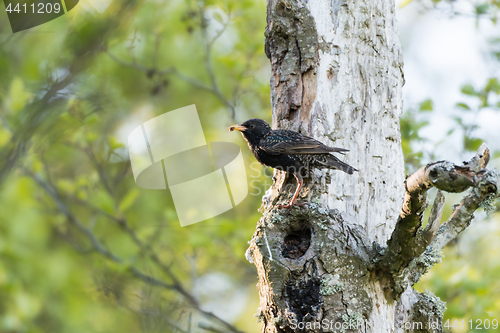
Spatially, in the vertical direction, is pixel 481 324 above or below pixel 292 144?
below

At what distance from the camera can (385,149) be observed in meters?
2.98

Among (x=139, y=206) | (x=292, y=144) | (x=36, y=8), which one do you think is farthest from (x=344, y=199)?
(x=139, y=206)

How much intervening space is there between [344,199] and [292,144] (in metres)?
0.60

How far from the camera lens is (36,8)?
251 cm

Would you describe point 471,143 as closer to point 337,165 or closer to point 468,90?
point 468,90

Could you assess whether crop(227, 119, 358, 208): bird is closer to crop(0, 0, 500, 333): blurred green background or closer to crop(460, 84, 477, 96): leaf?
crop(0, 0, 500, 333): blurred green background

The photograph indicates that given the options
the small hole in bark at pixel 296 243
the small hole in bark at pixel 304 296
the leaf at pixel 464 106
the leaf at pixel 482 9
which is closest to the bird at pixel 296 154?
the small hole in bark at pixel 296 243

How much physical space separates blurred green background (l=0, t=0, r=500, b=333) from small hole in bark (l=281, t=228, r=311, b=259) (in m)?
1.32

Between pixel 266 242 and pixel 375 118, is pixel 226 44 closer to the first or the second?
pixel 375 118

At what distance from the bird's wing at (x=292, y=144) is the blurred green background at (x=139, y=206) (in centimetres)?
146

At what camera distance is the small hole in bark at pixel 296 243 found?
277 cm

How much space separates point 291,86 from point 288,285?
1508mm

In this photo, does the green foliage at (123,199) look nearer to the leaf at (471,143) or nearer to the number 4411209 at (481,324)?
the leaf at (471,143)

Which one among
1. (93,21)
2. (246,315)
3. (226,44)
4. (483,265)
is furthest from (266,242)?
(226,44)
